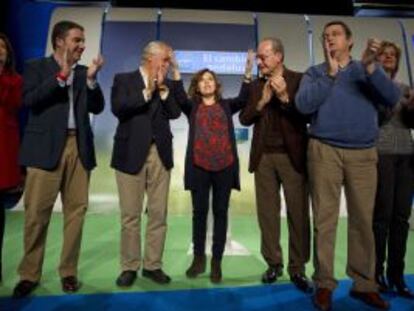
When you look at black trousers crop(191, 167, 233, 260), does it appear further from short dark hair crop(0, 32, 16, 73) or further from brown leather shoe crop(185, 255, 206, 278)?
short dark hair crop(0, 32, 16, 73)

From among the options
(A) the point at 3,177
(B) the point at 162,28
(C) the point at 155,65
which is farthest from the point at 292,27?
(A) the point at 3,177

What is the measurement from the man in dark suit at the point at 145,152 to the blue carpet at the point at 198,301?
0.29 meters

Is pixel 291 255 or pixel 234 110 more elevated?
pixel 234 110

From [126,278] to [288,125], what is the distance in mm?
1526

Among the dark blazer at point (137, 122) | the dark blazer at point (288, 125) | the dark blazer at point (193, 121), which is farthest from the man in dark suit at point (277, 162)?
the dark blazer at point (137, 122)

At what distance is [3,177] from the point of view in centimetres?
335

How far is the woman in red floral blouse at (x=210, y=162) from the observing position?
11.6ft

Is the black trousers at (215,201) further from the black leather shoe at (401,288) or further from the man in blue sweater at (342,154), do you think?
the black leather shoe at (401,288)

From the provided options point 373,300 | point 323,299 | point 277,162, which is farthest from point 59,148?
point 373,300

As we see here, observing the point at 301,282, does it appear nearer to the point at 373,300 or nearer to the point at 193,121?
the point at 373,300

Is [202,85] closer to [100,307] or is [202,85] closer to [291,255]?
[291,255]

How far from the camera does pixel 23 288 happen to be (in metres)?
3.18

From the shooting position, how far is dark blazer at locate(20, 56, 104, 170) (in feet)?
10.3

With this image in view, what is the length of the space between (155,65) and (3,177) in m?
1.28
